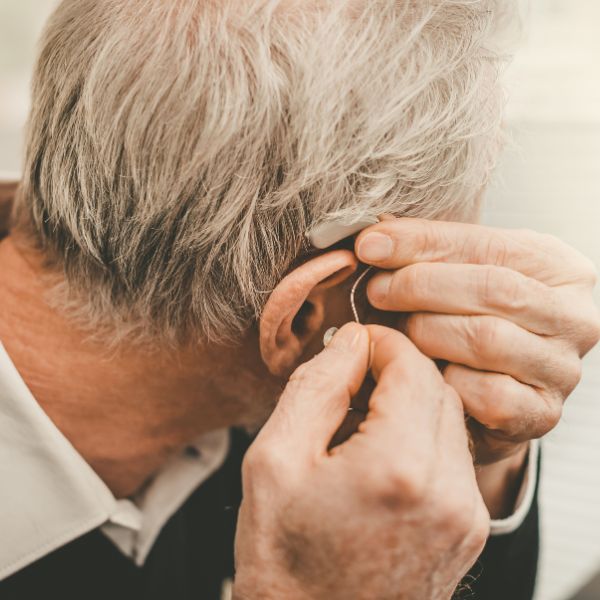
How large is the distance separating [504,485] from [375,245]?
0.74 metres

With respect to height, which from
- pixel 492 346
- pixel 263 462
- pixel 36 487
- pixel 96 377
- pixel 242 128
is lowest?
pixel 36 487

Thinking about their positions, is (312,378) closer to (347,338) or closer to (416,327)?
(347,338)

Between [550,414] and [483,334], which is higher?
[483,334]

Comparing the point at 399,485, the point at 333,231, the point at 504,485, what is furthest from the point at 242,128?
the point at 504,485

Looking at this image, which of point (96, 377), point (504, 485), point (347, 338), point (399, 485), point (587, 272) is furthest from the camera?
point (504, 485)

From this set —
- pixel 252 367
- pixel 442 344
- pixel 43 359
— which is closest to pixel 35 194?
pixel 43 359

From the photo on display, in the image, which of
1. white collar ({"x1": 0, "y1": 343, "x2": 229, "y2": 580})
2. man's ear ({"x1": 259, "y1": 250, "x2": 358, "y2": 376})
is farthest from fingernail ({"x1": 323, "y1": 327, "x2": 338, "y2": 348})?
white collar ({"x1": 0, "y1": 343, "x2": 229, "y2": 580})

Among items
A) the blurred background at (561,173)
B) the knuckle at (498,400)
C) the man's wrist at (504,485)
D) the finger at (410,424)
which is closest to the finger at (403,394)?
the finger at (410,424)

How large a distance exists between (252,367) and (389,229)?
414mm

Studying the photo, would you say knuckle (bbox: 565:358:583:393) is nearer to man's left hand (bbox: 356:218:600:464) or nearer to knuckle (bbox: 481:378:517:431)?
man's left hand (bbox: 356:218:600:464)

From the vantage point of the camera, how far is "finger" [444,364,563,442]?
2.64 feet

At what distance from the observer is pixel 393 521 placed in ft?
2.11

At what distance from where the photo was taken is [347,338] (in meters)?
0.77

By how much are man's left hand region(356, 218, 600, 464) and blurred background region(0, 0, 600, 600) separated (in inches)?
31.6
